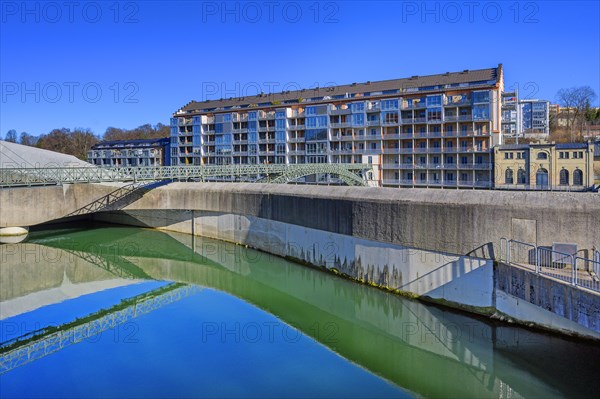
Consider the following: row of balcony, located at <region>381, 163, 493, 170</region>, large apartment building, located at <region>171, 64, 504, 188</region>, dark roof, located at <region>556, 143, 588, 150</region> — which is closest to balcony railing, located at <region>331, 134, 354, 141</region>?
large apartment building, located at <region>171, 64, 504, 188</region>

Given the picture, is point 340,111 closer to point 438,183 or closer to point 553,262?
point 438,183

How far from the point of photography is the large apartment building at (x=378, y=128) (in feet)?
186

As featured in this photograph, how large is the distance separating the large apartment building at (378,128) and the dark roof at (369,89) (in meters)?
0.15

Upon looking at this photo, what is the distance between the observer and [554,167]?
159ft

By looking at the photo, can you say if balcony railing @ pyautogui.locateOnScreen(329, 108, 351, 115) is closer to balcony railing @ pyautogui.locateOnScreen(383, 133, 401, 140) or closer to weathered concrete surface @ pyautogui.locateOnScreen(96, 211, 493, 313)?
balcony railing @ pyautogui.locateOnScreen(383, 133, 401, 140)

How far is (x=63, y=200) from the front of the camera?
103 ft

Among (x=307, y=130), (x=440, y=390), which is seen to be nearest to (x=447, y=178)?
(x=307, y=130)

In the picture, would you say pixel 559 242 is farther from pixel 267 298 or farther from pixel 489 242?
pixel 267 298

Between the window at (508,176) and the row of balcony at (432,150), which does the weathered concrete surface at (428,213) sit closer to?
the window at (508,176)

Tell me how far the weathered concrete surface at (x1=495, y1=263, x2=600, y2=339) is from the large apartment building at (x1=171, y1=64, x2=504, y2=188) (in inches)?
1686

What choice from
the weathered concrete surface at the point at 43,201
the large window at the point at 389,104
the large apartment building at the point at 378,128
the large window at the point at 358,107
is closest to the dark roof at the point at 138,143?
the large apartment building at the point at 378,128

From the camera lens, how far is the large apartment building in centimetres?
5656

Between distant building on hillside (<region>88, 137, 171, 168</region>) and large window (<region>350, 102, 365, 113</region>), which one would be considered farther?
distant building on hillside (<region>88, 137, 171, 168</region>)

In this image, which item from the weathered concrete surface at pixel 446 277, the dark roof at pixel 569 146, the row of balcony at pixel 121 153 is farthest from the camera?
the row of balcony at pixel 121 153
